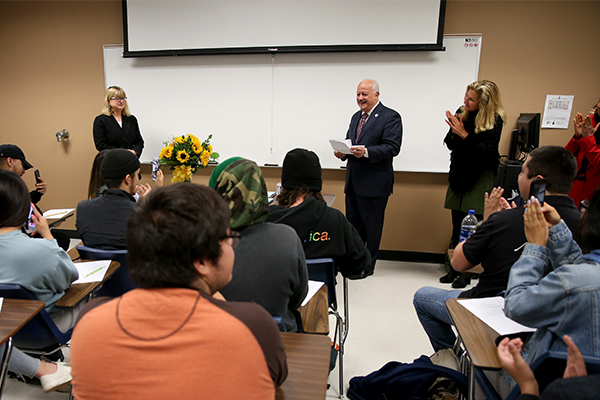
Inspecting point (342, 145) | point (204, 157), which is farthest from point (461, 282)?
point (204, 157)

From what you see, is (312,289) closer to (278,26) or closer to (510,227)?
(510,227)

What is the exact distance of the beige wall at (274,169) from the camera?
11.5 feet

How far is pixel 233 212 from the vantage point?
4.15ft

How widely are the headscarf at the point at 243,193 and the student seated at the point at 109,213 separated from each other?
39.3 inches

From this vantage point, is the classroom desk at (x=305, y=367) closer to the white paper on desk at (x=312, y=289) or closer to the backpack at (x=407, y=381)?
the white paper on desk at (x=312, y=289)

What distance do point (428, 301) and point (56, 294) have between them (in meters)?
1.72

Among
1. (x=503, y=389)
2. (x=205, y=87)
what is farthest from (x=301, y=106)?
(x=503, y=389)

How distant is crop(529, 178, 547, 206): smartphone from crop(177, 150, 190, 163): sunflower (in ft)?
6.88

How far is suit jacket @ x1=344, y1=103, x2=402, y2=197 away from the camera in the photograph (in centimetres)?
337

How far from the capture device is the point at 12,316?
1301 mm

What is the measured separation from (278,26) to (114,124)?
6.51 feet

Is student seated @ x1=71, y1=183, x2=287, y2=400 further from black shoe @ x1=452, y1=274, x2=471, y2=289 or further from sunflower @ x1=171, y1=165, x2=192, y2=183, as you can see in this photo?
black shoe @ x1=452, y1=274, x2=471, y2=289

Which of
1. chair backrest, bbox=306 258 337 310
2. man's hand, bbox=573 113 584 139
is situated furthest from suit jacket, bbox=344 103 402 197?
chair backrest, bbox=306 258 337 310

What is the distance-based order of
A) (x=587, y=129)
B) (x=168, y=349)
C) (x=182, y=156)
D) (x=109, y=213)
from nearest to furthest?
(x=168, y=349)
(x=109, y=213)
(x=182, y=156)
(x=587, y=129)
